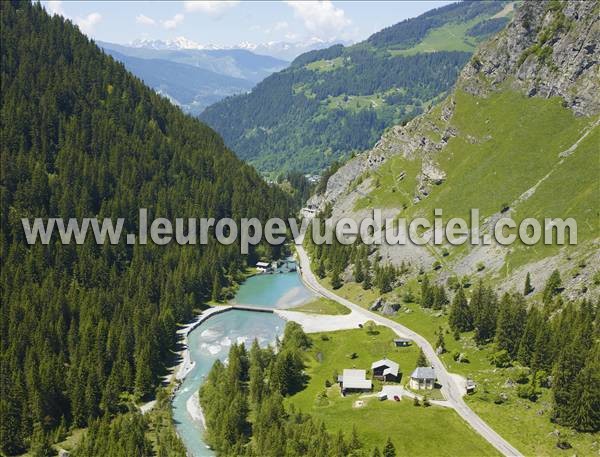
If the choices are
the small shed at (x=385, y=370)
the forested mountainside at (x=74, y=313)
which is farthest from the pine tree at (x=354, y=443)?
the forested mountainside at (x=74, y=313)

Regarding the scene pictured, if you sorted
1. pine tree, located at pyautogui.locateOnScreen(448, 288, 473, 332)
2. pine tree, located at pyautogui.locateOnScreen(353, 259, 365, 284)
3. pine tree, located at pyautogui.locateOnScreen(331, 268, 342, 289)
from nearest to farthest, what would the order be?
pine tree, located at pyautogui.locateOnScreen(448, 288, 473, 332) < pine tree, located at pyautogui.locateOnScreen(353, 259, 365, 284) < pine tree, located at pyautogui.locateOnScreen(331, 268, 342, 289)

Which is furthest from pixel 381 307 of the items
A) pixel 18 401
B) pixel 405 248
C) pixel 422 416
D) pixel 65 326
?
pixel 18 401

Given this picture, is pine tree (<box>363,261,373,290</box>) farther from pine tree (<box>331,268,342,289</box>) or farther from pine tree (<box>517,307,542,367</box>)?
pine tree (<box>517,307,542,367</box>)

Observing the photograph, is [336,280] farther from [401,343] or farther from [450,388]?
[450,388]

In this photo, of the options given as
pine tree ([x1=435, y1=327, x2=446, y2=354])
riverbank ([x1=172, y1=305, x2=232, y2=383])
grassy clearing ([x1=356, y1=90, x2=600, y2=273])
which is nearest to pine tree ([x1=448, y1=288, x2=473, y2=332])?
pine tree ([x1=435, y1=327, x2=446, y2=354])

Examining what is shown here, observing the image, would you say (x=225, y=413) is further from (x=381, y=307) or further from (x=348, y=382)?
(x=381, y=307)
